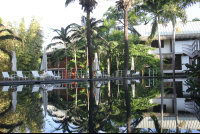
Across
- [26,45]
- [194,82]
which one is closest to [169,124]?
[194,82]

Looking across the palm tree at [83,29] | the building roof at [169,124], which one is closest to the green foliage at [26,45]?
the palm tree at [83,29]

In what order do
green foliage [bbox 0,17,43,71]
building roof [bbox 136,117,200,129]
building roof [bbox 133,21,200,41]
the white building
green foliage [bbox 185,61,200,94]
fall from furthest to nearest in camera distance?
the white building < building roof [bbox 133,21,200,41] < green foliage [bbox 0,17,43,71] < green foliage [bbox 185,61,200,94] < building roof [bbox 136,117,200,129]

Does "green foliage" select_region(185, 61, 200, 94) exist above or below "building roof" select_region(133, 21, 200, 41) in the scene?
→ below

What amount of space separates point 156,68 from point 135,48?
3851 millimetres

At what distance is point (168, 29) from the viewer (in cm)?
2867

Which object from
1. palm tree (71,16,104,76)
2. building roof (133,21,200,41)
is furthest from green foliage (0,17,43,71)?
building roof (133,21,200,41)

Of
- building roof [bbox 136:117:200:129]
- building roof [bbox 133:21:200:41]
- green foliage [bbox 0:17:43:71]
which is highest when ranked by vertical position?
building roof [bbox 133:21:200:41]

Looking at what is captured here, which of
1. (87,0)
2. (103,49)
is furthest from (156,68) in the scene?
(87,0)

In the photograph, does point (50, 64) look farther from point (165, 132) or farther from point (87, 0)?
point (165, 132)

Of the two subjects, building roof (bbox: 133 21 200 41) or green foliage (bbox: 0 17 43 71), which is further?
building roof (bbox: 133 21 200 41)

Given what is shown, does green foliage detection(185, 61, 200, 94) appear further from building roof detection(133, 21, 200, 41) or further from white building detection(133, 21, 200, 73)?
building roof detection(133, 21, 200, 41)

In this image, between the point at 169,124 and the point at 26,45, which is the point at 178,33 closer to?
the point at 26,45

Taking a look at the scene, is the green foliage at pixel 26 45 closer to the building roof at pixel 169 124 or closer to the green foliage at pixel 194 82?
the green foliage at pixel 194 82

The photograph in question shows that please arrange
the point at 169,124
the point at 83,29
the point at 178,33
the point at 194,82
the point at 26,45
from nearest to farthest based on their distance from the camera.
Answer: the point at 169,124, the point at 194,82, the point at 26,45, the point at 83,29, the point at 178,33
